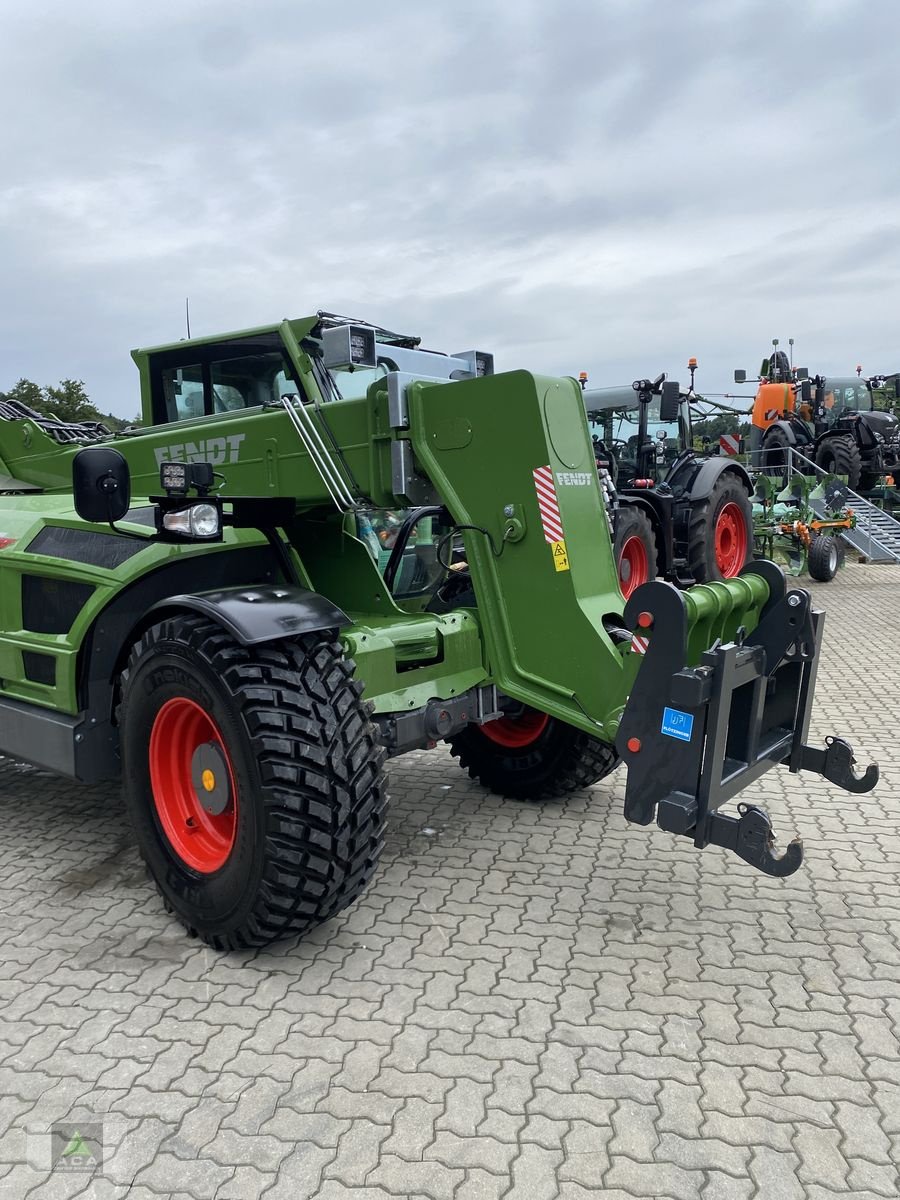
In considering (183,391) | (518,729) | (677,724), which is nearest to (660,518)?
(518,729)

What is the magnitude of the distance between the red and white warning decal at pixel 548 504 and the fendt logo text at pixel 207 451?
52.7 inches

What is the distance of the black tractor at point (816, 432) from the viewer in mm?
15578

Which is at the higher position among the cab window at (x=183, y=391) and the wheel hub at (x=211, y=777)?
the cab window at (x=183, y=391)

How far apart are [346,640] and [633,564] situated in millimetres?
6410

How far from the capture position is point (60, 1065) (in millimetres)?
2438

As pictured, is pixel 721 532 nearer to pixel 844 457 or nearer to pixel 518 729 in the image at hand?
pixel 844 457

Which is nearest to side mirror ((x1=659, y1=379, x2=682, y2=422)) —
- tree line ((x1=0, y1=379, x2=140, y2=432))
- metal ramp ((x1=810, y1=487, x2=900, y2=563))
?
metal ramp ((x1=810, y1=487, x2=900, y2=563))

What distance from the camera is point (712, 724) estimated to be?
266cm

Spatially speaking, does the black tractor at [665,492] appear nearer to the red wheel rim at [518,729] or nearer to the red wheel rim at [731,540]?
the red wheel rim at [731,540]

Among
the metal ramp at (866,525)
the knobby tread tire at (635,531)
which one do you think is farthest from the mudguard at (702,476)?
the metal ramp at (866,525)

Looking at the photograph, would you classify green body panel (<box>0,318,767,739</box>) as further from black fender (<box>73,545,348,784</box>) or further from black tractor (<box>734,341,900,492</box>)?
black tractor (<box>734,341,900,492</box>)

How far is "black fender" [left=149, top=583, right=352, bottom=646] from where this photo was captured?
9.04 feet

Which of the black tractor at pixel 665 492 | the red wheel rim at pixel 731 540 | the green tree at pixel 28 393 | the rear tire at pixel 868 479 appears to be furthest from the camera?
the green tree at pixel 28 393

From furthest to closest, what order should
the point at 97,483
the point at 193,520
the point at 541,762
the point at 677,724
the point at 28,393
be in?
1. the point at 28,393
2. the point at 541,762
3. the point at 193,520
4. the point at 97,483
5. the point at 677,724
